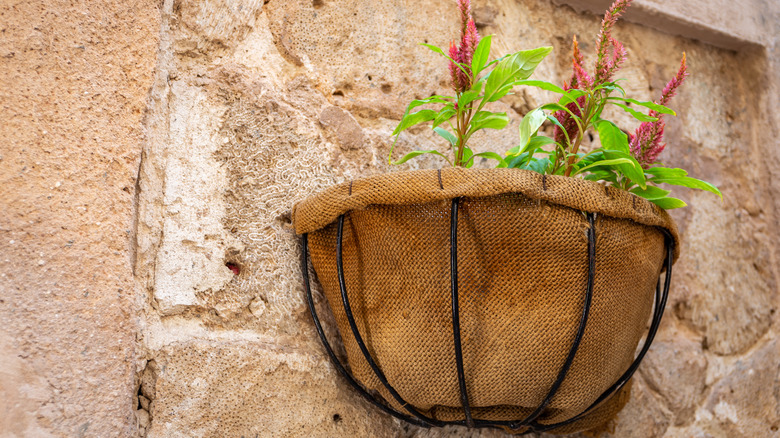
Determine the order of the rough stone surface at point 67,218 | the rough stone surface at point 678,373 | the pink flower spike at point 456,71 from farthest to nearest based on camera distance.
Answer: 1. the rough stone surface at point 678,373
2. the pink flower spike at point 456,71
3. the rough stone surface at point 67,218

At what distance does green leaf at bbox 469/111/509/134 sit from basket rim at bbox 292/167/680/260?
7cm

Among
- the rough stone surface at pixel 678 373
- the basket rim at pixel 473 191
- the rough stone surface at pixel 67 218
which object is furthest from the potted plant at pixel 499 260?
the rough stone surface at pixel 678 373

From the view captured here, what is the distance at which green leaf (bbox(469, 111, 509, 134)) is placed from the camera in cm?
69

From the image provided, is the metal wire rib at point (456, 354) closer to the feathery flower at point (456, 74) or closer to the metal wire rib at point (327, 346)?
the metal wire rib at point (327, 346)

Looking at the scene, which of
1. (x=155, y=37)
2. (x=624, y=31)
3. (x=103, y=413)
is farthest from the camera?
(x=624, y=31)

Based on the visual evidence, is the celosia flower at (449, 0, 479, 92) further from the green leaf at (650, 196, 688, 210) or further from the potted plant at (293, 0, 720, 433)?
the green leaf at (650, 196, 688, 210)

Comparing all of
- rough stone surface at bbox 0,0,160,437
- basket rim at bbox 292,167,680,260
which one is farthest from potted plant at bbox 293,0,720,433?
rough stone surface at bbox 0,0,160,437

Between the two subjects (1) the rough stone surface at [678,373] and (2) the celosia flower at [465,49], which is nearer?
(2) the celosia flower at [465,49]

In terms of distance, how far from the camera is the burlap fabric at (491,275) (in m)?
0.65

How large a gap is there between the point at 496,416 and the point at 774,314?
801mm

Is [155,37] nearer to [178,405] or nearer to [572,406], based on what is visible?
[178,405]

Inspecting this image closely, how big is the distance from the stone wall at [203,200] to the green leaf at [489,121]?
0.19 metres

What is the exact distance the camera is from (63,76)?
2.17 ft

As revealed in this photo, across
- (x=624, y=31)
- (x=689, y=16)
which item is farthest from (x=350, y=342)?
(x=689, y=16)
